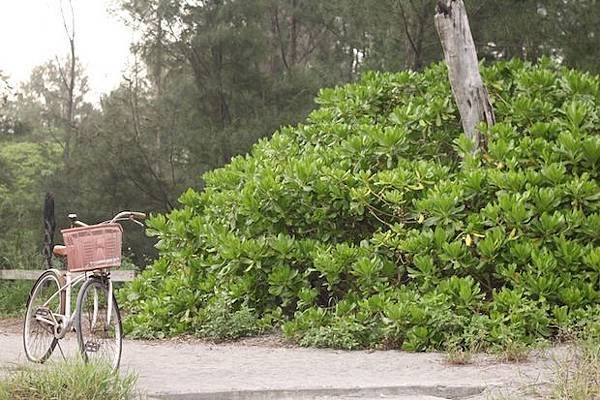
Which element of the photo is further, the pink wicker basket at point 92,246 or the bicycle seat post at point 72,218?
the bicycle seat post at point 72,218

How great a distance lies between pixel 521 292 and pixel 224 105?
15460 mm

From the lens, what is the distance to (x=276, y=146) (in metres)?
10.9

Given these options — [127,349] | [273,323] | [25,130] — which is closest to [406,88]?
[273,323]

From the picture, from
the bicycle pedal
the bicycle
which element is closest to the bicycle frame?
the bicycle

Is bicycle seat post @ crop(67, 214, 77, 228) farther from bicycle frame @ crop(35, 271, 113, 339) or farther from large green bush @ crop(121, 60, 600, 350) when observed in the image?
large green bush @ crop(121, 60, 600, 350)

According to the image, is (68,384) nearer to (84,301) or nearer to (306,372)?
(84,301)

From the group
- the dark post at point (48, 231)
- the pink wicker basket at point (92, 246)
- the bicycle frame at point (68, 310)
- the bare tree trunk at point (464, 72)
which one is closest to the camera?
the pink wicker basket at point (92, 246)

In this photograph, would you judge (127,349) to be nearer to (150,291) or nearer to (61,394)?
(150,291)

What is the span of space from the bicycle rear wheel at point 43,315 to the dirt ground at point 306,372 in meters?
0.24

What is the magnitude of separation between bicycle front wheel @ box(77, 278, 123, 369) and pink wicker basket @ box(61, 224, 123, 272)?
0.18 meters

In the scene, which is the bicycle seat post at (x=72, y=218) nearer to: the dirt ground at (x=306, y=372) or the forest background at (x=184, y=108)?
the dirt ground at (x=306, y=372)

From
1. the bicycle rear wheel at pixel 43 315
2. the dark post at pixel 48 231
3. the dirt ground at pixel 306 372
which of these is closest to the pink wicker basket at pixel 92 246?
the bicycle rear wheel at pixel 43 315

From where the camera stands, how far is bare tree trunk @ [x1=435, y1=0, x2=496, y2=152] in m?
9.80

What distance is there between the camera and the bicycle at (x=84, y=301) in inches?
242
